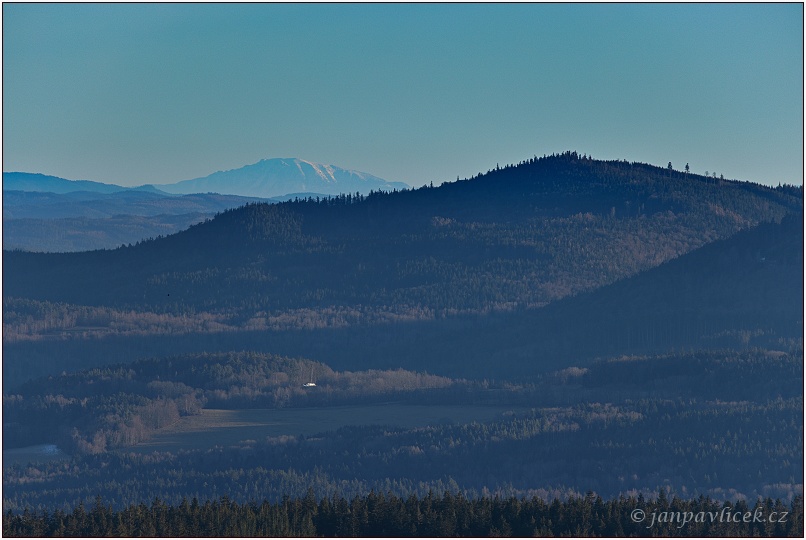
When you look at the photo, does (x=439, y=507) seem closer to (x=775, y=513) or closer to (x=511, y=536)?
(x=511, y=536)

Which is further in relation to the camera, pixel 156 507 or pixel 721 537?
pixel 156 507

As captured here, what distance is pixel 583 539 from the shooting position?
15575 centimetres

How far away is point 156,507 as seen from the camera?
178 metres

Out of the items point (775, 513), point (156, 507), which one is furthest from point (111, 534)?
point (775, 513)

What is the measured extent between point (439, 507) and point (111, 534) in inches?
1437

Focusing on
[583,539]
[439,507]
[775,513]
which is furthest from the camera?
[439,507]

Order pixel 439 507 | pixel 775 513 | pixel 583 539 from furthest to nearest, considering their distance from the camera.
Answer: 1. pixel 439 507
2. pixel 775 513
3. pixel 583 539

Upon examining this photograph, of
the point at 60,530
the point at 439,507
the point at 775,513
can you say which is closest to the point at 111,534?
the point at 60,530

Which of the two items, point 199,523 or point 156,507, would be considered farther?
point 156,507

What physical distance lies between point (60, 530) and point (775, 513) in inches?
2808

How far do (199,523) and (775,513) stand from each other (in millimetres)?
57611

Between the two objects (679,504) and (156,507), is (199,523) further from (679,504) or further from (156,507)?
(679,504)

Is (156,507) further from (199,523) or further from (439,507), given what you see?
(439,507)

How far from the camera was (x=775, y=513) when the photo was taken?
166 meters
